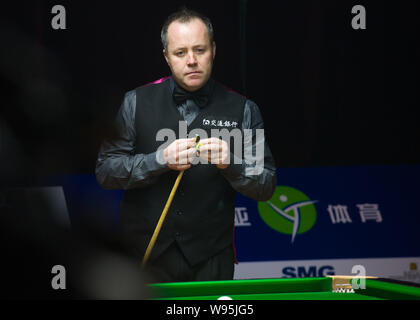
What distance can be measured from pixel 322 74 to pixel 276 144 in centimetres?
60

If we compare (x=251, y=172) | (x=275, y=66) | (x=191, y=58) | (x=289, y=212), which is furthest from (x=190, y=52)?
(x=289, y=212)

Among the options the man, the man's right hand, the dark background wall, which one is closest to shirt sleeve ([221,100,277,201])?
the man

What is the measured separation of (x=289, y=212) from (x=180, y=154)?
1.36m

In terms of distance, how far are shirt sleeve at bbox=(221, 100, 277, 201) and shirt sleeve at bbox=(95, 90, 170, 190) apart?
1.11ft

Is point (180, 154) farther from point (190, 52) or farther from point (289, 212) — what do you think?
point (289, 212)

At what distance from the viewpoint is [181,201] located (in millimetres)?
2598

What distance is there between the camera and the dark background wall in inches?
127

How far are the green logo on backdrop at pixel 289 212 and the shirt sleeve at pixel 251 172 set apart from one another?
84 centimetres

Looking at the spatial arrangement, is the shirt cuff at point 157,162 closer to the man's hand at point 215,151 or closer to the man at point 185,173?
the man at point 185,173

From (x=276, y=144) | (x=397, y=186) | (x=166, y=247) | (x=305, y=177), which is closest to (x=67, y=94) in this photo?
(x=166, y=247)

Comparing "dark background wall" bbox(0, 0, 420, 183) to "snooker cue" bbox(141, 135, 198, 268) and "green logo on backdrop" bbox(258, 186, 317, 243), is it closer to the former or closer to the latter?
"green logo on backdrop" bbox(258, 186, 317, 243)
